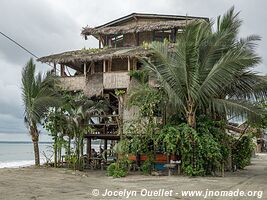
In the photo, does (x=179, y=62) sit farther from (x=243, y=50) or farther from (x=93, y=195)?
(x=93, y=195)

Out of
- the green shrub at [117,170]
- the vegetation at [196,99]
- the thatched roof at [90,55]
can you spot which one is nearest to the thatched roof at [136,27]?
the thatched roof at [90,55]

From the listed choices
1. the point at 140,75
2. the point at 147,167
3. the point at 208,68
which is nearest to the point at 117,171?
the point at 147,167

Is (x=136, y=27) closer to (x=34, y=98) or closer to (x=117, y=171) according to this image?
(x=34, y=98)

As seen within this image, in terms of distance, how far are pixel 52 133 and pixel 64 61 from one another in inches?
168

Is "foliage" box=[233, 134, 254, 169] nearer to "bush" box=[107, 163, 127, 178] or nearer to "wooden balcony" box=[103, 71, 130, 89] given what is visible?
"bush" box=[107, 163, 127, 178]

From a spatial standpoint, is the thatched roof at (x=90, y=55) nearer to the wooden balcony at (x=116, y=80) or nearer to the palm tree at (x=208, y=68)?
the wooden balcony at (x=116, y=80)

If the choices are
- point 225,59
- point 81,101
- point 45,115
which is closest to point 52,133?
point 45,115

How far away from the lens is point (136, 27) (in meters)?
22.0

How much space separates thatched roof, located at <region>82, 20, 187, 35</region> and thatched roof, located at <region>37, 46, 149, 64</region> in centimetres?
194

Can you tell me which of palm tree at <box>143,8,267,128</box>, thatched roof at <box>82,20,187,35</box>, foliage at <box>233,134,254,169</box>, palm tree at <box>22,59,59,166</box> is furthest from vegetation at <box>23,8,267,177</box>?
thatched roof at <box>82,20,187,35</box>

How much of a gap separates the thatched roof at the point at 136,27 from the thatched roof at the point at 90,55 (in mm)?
1936

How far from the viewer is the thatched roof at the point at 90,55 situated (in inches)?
732

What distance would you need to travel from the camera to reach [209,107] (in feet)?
48.4

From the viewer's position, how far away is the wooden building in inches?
749
